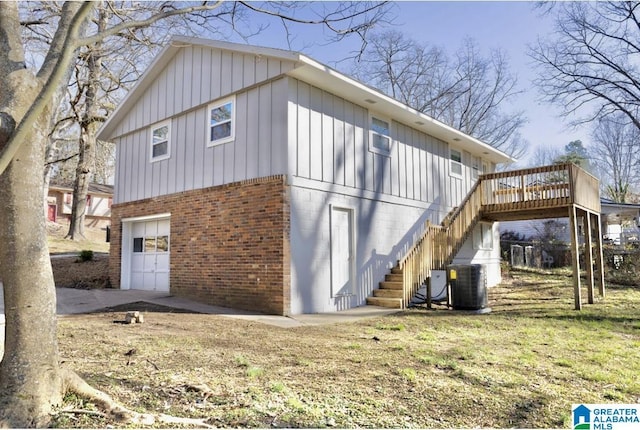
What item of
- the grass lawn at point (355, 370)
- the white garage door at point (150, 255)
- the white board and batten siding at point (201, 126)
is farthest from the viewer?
the white garage door at point (150, 255)

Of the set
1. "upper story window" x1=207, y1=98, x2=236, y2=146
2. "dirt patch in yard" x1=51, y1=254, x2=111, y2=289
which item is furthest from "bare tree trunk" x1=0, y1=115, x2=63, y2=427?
"dirt patch in yard" x1=51, y1=254, x2=111, y2=289

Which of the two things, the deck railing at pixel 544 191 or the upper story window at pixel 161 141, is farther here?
the upper story window at pixel 161 141

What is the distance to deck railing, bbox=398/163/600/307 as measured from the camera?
465 inches

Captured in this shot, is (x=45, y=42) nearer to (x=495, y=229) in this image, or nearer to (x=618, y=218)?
(x=495, y=229)

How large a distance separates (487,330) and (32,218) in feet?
23.6

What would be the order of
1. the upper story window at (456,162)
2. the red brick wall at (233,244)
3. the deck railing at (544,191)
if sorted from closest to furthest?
the red brick wall at (233,244) → the deck railing at (544,191) → the upper story window at (456,162)

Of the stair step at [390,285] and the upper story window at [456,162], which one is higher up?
the upper story window at [456,162]

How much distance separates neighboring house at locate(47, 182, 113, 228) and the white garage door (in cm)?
2389

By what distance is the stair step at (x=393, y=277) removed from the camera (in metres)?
11.8

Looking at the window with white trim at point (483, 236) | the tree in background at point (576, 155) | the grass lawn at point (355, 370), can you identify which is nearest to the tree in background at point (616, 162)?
the tree in background at point (576, 155)

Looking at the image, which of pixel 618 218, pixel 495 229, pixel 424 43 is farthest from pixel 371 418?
pixel 618 218

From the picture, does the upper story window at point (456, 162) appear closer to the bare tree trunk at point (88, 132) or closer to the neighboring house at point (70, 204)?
the bare tree trunk at point (88, 132)

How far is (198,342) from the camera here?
6.12 metres

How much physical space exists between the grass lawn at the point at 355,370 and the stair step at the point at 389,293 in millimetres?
2662
